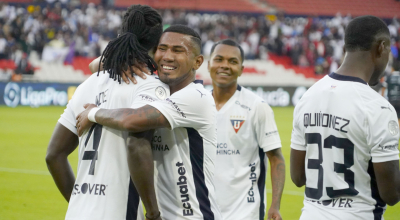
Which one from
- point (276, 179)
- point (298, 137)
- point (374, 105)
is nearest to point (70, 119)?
point (298, 137)

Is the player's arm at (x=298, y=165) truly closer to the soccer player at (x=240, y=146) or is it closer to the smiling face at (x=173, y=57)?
the smiling face at (x=173, y=57)

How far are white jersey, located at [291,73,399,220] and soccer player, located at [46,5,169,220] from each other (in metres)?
0.98

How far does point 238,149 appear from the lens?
485 cm

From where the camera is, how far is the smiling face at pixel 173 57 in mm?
3094

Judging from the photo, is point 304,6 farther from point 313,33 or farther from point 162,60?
point 162,60

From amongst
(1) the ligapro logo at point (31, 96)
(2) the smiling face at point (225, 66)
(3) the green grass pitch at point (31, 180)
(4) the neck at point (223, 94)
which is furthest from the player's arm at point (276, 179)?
(1) the ligapro logo at point (31, 96)

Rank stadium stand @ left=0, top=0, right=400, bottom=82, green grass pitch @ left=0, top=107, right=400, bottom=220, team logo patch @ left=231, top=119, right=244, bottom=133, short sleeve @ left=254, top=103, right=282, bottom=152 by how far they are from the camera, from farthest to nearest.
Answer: stadium stand @ left=0, top=0, right=400, bottom=82 → green grass pitch @ left=0, top=107, right=400, bottom=220 → team logo patch @ left=231, top=119, right=244, bottom=133 → short sleeve @ left=254, top=103, right=282, bottom=152

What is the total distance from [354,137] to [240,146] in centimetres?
202

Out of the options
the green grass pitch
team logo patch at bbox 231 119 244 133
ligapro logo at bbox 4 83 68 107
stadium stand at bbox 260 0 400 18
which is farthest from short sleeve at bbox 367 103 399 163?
stadium stand at bbox 260 0 400 18

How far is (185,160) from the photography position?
9.70ft

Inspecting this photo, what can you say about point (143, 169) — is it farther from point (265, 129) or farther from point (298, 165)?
point (265, 129)

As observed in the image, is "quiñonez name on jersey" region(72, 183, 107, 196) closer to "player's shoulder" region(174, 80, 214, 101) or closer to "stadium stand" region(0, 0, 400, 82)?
"player's shoulder" region(174, 80, 214, 101)

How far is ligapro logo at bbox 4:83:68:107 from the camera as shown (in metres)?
20.9

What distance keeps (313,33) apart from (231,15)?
529 centimetres
